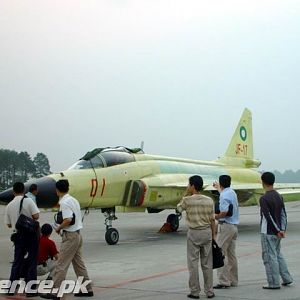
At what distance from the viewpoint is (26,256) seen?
24.7 feet

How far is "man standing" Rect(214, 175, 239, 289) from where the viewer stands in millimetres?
7855

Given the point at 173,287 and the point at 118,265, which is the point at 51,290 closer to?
the point at 173,287

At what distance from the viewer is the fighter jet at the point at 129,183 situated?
13.5 metres

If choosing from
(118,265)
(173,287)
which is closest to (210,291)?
(173,287)

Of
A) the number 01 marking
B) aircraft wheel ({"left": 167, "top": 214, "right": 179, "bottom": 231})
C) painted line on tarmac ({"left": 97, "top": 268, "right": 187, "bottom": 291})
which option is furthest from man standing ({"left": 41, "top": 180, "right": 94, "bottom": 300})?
aircraft wheel ({"left": 167, "top": 214, "right": 179, "bottom": 231})

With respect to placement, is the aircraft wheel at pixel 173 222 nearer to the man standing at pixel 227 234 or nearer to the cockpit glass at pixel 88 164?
the cockpit glass at pixel 88 164

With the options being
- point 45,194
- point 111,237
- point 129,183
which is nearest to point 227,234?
point 45,194

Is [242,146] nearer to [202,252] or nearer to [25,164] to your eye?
[202,252]

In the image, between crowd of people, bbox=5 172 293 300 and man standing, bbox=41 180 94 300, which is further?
crowd of people, bbox=5 172 293 300

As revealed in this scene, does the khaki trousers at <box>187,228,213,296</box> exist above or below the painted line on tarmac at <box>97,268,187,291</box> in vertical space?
above

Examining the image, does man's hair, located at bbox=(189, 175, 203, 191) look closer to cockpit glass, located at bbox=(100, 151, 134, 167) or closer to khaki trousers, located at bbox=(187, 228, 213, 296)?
khaki trousers, located at bbox=(187, 228, 213, 296)

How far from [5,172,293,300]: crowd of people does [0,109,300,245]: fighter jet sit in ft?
14.1

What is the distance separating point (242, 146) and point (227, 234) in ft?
48.3

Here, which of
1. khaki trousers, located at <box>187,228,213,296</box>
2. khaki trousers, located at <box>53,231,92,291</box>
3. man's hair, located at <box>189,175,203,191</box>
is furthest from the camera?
man's hair, located at <box>189,175,203,191</box>
